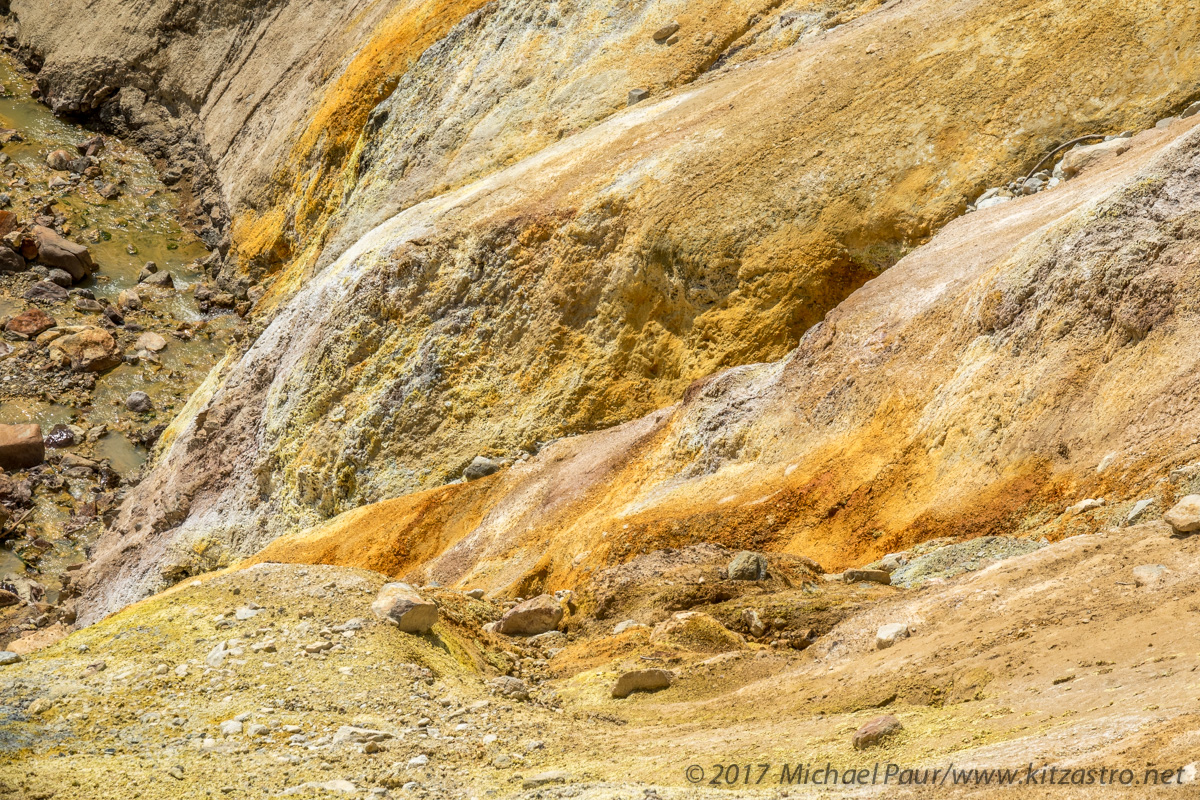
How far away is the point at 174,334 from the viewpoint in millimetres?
33938

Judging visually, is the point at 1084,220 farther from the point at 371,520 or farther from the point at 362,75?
the point at 362,75

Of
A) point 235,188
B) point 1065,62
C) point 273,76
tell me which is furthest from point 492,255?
point 273,76

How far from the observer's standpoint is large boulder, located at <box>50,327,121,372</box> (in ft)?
103

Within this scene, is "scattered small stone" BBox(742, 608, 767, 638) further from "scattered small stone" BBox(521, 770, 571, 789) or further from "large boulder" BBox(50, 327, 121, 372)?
"large boulder" BBox(50, 327, 121, 372)

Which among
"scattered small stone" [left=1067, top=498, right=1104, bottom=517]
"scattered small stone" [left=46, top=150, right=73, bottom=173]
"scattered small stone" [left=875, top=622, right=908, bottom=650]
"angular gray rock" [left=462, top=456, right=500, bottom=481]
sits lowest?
"angular gray rock" [left=462, top=456, right=500, bottom=481]

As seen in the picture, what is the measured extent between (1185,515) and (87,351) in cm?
2994

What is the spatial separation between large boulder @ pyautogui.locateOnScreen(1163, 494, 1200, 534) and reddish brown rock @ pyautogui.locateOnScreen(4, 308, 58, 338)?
31.7 meters

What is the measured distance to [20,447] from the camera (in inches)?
1110

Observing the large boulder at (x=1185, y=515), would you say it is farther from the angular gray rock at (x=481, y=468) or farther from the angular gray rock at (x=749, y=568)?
the angular gray rock at (x=481, y=468)

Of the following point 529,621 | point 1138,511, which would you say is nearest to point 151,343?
point 529,621

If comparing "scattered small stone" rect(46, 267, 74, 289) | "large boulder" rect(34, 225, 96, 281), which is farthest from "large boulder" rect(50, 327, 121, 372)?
"large boulder" rect(34, 225, 96, 281)

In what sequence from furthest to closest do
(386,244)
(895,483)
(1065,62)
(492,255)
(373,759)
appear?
1. (386,244)
2. (492,255)
3. (1065,62)
4. (895,483)
5. (373,759)

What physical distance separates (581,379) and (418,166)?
11.5 meters

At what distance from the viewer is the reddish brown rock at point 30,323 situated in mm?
32281
